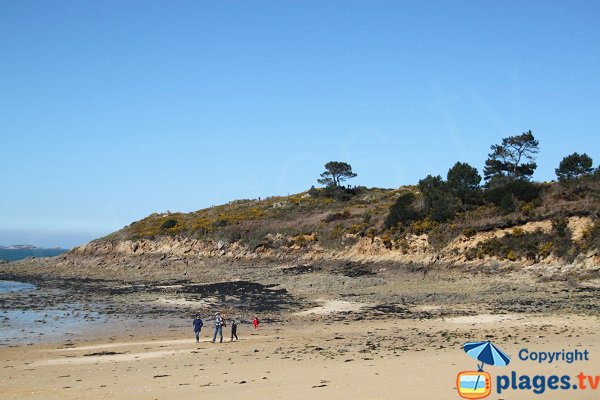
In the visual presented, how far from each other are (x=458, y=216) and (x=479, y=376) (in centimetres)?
3799

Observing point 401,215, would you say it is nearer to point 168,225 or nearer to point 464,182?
point 464,182

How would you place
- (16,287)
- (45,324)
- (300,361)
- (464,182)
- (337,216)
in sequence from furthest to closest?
1. (337,216)
2. (464,182)
3. (16,287)
4. (45,324)
5. (300,361)

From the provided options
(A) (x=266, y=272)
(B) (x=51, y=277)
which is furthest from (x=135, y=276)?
(A) (x=266, y=272)

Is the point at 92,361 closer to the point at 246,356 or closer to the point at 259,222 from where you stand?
the point at 246,356

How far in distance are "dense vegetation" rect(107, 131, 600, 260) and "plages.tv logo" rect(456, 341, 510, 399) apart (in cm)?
2607

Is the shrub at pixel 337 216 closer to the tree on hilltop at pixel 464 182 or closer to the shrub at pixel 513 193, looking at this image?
the tree on hilltop at pixel 464 182

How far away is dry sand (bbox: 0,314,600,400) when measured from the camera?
41.7ft

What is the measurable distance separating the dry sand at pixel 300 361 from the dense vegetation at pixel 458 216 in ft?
57.4

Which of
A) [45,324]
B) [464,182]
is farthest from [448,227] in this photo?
[45,324]

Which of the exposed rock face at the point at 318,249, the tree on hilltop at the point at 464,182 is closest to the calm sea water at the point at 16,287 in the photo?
the exposed rock face at the point at 318,249

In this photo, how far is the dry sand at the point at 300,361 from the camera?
1272cm

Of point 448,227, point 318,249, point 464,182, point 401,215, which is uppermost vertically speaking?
point 464,182

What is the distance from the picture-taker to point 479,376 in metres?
12.5

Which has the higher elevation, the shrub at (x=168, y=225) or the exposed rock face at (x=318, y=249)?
the shrub at (x=168, y=225)
